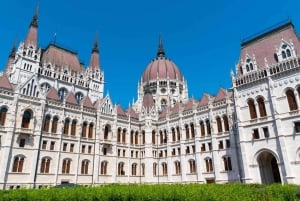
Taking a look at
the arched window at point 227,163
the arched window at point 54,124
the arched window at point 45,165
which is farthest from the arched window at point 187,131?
the arched window at point 45,165

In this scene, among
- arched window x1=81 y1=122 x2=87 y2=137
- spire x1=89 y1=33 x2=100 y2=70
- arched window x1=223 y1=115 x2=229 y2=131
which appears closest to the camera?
arched window x1=223 y1=115 x2=229 y2=131

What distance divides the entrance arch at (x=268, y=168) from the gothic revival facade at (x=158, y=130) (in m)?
0.15

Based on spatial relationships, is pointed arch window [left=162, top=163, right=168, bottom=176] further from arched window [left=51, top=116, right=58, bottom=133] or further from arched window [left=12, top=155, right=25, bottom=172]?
arched window [left=12, top=155, right=25, bottom=172]

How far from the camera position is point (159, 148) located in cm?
5262

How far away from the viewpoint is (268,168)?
3553cm

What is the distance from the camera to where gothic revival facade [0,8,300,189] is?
112 ft

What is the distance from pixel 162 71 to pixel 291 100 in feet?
163

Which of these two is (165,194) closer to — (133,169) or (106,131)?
(106,131)

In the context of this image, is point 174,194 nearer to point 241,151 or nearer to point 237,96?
point 241,151

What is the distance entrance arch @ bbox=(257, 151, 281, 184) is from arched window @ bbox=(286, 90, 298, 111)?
7483 mm

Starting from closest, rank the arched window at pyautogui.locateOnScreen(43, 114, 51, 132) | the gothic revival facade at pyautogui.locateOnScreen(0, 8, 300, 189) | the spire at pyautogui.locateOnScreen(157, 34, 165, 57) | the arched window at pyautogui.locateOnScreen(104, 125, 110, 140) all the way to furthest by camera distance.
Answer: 1. the gothic revival facade at pyautogui.locateOnScreen(0, 8, 300, 189)
2. the arched window at pyautogui.locateOnScreen(43, 114, 51, 132)
3. the arched window at pyautogui.locateOnScreen(104, 125, 110, 140)
4. the spire at pyautogui.locateOnScreen(157, 34, 165, 57)

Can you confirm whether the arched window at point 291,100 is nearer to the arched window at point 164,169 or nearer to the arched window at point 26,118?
the arched window at point 164,169

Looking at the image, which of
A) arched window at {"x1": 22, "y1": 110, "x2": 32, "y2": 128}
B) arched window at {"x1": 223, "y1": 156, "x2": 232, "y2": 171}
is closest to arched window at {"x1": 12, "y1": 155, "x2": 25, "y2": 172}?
arched window at {"x1": 22, "y1": 110, "x2": 32, "y2": 128}

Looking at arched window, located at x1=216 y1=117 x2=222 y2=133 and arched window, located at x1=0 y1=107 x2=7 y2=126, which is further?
arched window, located at x1=216 y1=117 x2=222 y2=133
